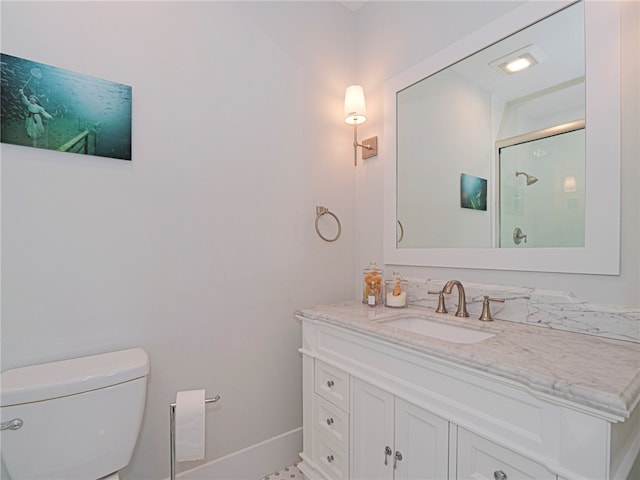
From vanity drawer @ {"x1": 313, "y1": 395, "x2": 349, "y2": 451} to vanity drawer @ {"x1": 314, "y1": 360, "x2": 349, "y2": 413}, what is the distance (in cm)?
3

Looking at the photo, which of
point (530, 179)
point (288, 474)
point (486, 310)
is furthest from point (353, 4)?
point (288, 474)

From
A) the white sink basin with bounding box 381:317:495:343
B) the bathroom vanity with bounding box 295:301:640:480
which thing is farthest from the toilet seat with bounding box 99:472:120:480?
the white sink basin with bounding box 381:317:495:343

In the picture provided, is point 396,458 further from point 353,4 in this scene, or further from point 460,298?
point 353,4

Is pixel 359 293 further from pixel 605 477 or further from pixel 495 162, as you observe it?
pixel 605 477

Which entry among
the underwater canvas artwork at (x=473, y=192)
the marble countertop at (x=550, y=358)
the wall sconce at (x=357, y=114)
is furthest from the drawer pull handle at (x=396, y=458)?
the wall sconce at (x=357, y=114)

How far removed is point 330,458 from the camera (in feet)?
4.58

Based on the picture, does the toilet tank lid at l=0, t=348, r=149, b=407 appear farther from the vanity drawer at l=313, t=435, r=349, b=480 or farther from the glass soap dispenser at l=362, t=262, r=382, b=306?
the glass soap dispenser at l=362, t=262, r=382, b=306

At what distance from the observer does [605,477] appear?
2.17 ft

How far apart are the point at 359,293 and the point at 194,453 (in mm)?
1163

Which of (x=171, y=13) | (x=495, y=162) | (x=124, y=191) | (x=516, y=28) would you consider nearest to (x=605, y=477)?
(x=495, y=162)

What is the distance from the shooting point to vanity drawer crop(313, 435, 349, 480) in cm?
132

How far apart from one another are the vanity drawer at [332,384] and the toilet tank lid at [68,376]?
0.71 metres

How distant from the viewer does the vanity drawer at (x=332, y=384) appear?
1.32 meters

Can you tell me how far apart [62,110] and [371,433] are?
1630 millimetres
